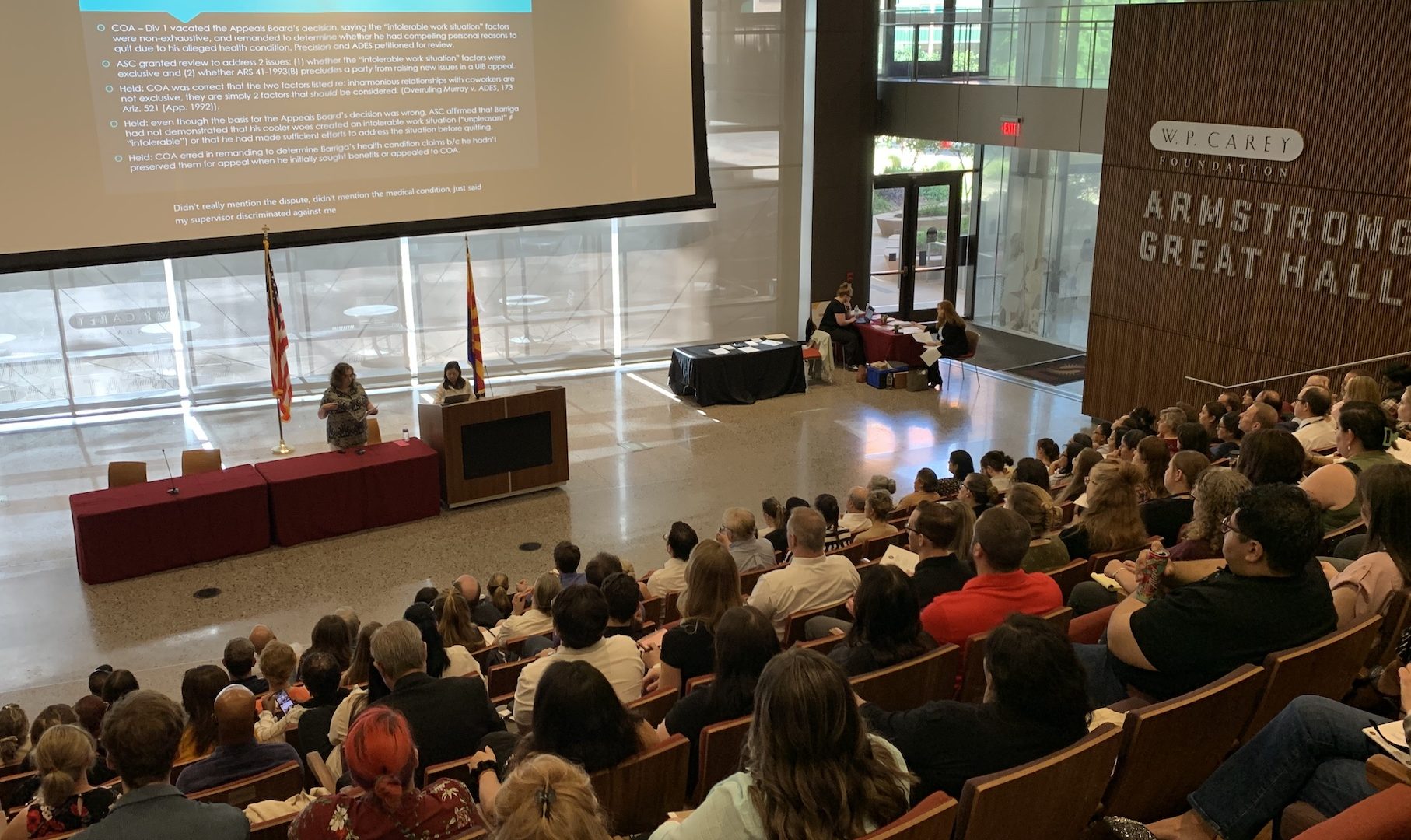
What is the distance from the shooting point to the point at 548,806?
2.41 meters

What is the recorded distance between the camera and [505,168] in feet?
38.7

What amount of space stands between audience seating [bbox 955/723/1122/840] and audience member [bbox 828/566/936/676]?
882 mm

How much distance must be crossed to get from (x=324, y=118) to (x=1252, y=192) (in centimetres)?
820

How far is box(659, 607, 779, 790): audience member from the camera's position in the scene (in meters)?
3.70

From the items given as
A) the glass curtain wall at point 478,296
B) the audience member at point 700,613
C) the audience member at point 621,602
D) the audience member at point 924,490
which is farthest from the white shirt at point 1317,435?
the glass curtain wall at point 478,296

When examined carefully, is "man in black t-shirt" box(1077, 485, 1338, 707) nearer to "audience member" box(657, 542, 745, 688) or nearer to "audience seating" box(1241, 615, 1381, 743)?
"audience seating" box(1241, 615, 1381, 743)

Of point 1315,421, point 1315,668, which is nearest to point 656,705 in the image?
point 1315,668

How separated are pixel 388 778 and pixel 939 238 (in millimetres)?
14653

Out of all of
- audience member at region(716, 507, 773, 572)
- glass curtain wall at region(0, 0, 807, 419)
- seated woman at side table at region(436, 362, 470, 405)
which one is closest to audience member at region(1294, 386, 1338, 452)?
audience member at region(716, 507, 773, 572)

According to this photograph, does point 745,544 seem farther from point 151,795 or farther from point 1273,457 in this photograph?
point 151,795

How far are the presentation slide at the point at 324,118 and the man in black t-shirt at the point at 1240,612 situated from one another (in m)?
9.08

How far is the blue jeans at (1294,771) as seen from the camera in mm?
2924

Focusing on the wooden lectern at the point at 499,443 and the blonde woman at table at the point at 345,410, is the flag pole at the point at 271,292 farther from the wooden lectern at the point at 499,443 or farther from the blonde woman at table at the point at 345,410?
the wooden lectern at the point at 499,443

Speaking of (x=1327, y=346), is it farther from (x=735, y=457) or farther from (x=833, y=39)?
(x=833, y=39)
